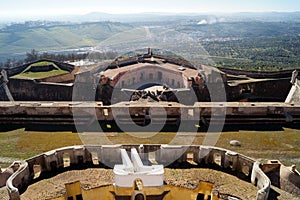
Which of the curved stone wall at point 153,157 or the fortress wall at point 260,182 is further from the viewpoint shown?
the curved stone wall at point 153,157

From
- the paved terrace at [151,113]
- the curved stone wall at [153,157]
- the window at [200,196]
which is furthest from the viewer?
the paved terrace at [151,113]

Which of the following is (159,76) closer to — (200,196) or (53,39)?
(200,196)

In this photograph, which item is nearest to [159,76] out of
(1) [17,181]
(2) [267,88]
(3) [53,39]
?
(2) [267,88]

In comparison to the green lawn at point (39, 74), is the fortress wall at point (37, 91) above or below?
below

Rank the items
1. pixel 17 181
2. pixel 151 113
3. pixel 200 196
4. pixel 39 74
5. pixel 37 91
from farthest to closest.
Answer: pixel 39 74 → pixel 37 91 → pixel 151 113 → pixel 200 196 → pixel 17 181

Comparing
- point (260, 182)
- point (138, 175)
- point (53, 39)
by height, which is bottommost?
point (260, 182)

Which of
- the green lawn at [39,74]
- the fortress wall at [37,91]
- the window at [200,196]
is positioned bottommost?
the window at [200,196]

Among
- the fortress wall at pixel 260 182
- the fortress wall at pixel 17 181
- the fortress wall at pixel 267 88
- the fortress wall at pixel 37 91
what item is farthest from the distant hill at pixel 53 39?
the fortress wall at pixel 260 182

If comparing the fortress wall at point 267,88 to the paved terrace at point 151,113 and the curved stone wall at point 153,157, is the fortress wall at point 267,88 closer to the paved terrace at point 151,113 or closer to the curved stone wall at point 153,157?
the paved terrace at point 151,113

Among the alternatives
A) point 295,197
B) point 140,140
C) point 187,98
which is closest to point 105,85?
point 187,98

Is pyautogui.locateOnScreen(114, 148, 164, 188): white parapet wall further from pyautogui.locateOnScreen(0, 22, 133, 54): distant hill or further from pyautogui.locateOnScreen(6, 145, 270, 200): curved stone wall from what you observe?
pyautogui.locateOnScreen(0, 22, 133, 54): distant hill

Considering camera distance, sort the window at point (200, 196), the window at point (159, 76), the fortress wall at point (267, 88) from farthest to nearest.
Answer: the window at point (159, 76)
the fortress wall at point (267, 88)
the window at point (200, 196)
